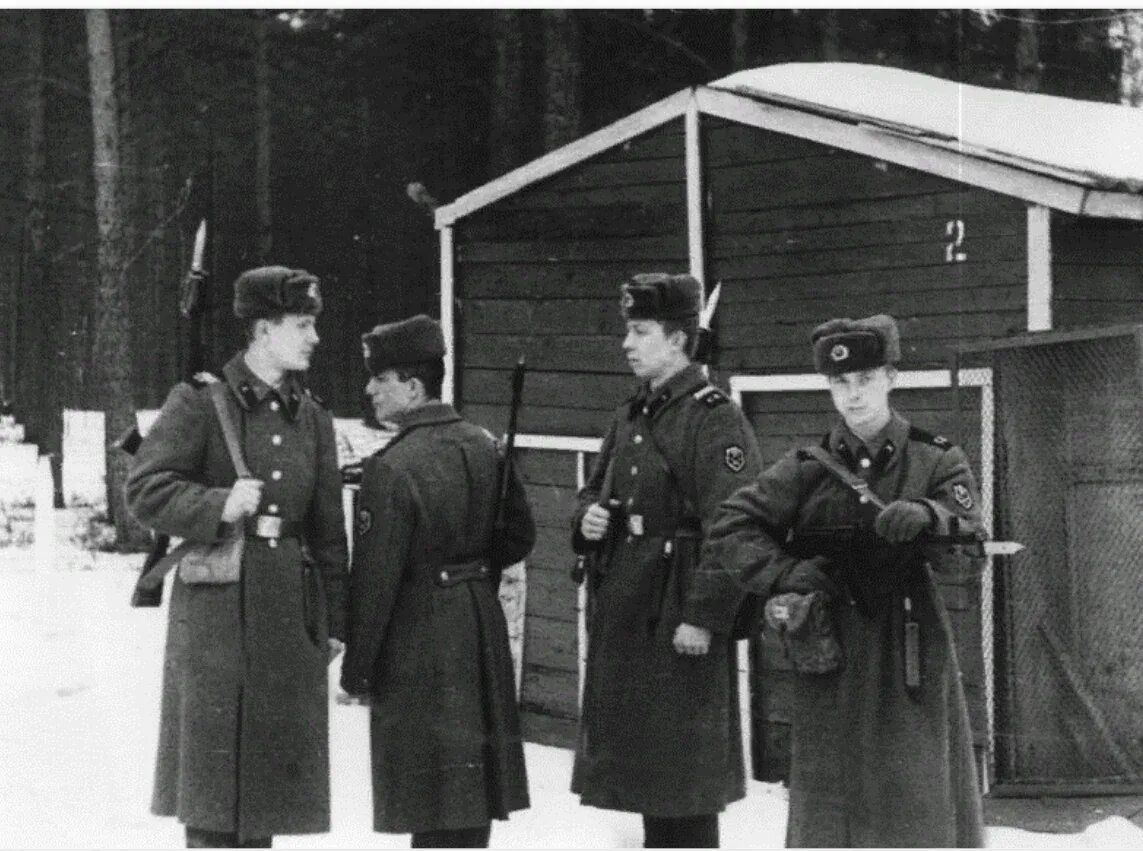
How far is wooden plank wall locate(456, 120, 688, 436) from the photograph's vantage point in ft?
28.0

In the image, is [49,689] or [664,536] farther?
[49,689]

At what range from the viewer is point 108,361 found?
14180 millimetres

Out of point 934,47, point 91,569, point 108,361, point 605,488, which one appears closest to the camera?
point 605,488

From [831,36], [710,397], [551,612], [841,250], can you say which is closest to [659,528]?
[710,397]

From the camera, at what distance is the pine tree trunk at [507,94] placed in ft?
55.9

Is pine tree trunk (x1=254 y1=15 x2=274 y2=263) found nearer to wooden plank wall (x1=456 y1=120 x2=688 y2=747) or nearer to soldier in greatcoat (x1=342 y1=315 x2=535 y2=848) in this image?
wooden plank wall (x1=456 y1=120 x2=688 y2=747)

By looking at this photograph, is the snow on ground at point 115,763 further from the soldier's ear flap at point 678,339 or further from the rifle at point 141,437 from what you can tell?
the soldier's ear flap at point 678,339

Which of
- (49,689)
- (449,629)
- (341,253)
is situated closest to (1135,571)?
(449,629)

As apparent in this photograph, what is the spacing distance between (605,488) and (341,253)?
17636 mm

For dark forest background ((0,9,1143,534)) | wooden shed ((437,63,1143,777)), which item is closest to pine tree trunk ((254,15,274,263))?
dark forest background ((0,9,1143,534))

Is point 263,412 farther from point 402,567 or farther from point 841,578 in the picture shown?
point 841,578

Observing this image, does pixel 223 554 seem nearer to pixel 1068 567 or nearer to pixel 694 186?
pixel 694 186

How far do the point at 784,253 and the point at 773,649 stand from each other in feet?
6.75

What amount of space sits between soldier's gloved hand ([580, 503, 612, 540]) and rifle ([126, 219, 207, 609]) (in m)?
1.45
